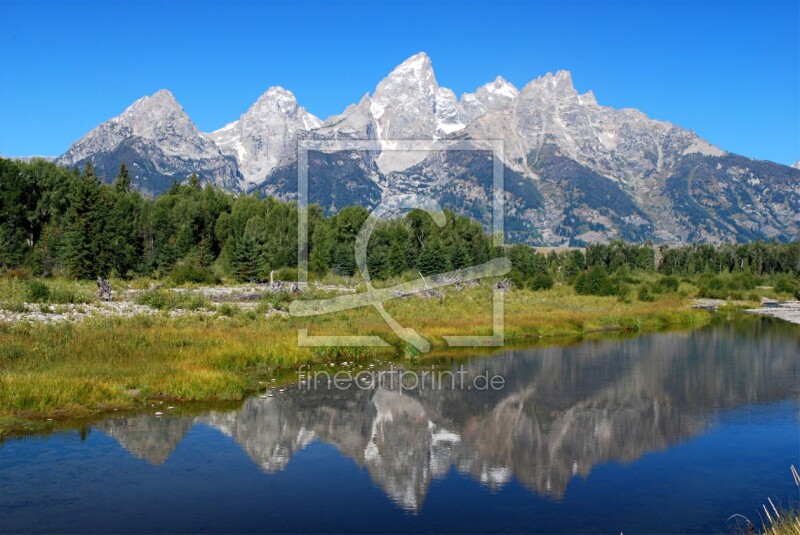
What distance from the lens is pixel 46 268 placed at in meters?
73.8

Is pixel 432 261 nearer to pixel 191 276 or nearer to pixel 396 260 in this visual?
pixel 396 260

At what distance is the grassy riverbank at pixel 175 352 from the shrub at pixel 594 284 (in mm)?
31285

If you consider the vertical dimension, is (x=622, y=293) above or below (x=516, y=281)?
below

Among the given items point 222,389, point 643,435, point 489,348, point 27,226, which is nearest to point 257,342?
point 222,389

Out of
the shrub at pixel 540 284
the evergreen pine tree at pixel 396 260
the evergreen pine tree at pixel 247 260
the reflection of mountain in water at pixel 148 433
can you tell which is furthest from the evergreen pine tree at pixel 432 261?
the reflection of mountain in water at pixel 148 433

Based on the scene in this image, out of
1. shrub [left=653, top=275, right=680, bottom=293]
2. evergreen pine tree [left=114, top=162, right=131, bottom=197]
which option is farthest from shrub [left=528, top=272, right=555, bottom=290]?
evergreen pine tree [left=114, top=162, right=131, bottom=197]

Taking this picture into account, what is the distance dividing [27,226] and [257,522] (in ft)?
242

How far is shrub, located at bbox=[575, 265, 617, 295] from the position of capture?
82.9m

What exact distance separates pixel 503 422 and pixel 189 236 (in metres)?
72.8

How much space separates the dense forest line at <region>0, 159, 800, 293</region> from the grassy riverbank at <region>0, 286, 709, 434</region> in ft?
106

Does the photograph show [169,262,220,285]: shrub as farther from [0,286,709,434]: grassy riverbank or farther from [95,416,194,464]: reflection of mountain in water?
[95,416,194,464]: reflection of mountain in water

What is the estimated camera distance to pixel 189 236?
3541 inches

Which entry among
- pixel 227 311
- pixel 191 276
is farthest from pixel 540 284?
pixel 227 311

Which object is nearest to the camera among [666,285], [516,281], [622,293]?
[622,293]
